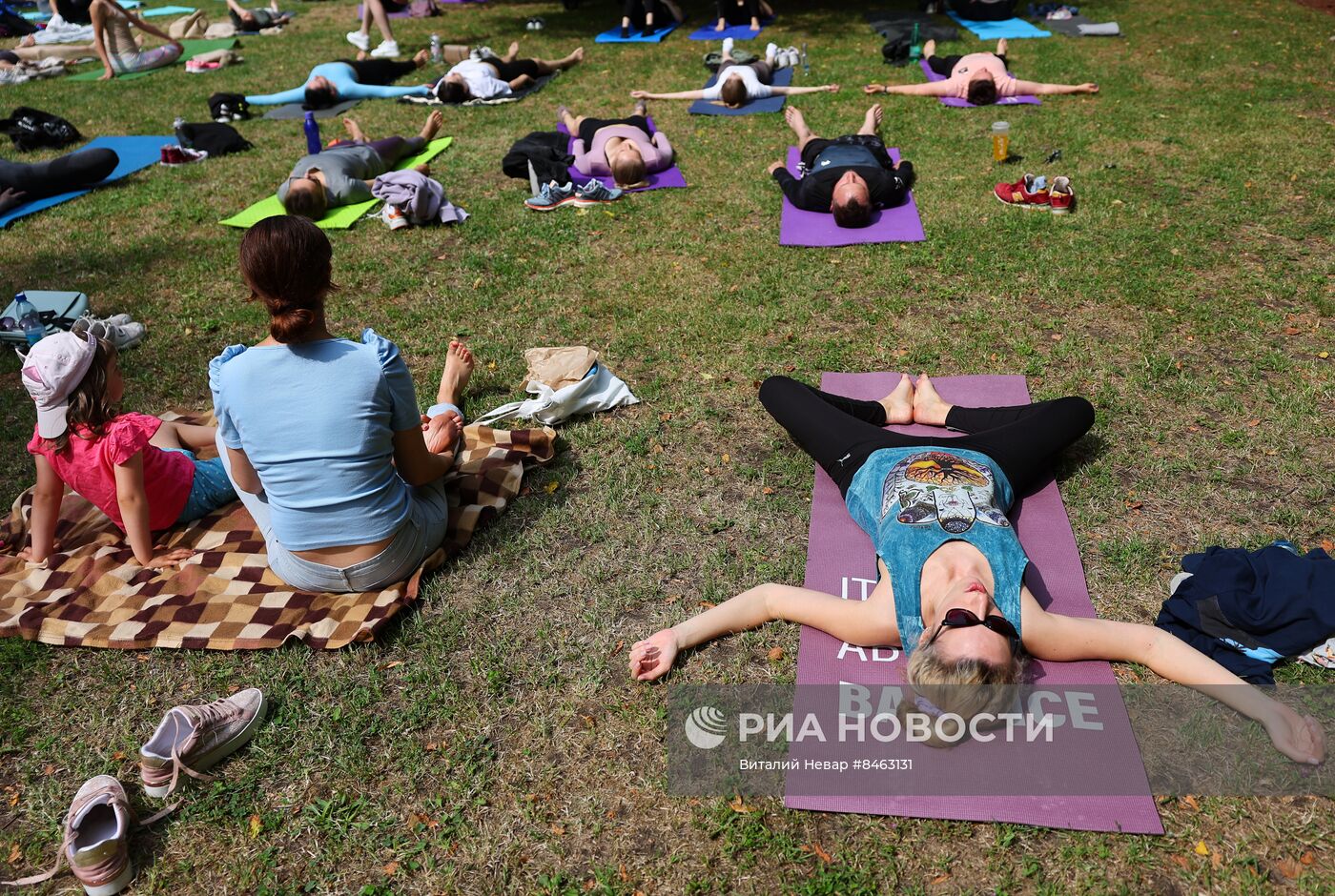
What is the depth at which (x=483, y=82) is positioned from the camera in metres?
11.4

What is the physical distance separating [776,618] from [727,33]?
12196mm

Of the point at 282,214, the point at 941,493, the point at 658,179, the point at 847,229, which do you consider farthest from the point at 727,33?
the point at 941,493

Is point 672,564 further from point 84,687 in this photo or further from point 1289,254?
point 1289,254

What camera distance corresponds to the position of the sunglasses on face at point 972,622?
328 centimetres

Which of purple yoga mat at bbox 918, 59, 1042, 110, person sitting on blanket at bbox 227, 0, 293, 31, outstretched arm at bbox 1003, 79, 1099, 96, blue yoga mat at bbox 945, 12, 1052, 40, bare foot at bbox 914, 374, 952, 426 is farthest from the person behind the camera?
person sitting on blanket at bbox 227, 0, 293, 31

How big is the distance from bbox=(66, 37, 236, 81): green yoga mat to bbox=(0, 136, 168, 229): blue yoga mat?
151 inches

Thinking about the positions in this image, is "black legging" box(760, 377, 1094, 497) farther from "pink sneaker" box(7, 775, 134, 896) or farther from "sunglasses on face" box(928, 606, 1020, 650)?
"pink sneaker" box(7, 775, 134, 896)

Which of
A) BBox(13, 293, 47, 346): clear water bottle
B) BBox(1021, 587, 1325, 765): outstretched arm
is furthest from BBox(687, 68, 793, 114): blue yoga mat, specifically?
BBox(1021, 587, 1325, 765): outstretched arm

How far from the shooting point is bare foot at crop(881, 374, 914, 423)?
Answer: 5.18 metres

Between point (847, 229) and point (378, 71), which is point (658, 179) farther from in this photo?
point (378, 71)

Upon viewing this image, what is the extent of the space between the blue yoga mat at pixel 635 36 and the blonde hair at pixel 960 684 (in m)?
12.7

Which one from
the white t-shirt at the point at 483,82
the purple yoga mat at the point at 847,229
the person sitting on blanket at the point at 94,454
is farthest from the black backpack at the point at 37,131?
the purple yoga mat at the point at 847,229

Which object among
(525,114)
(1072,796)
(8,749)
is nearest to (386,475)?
(8,749)

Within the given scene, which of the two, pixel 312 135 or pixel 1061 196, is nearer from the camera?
pixel 1061 196
